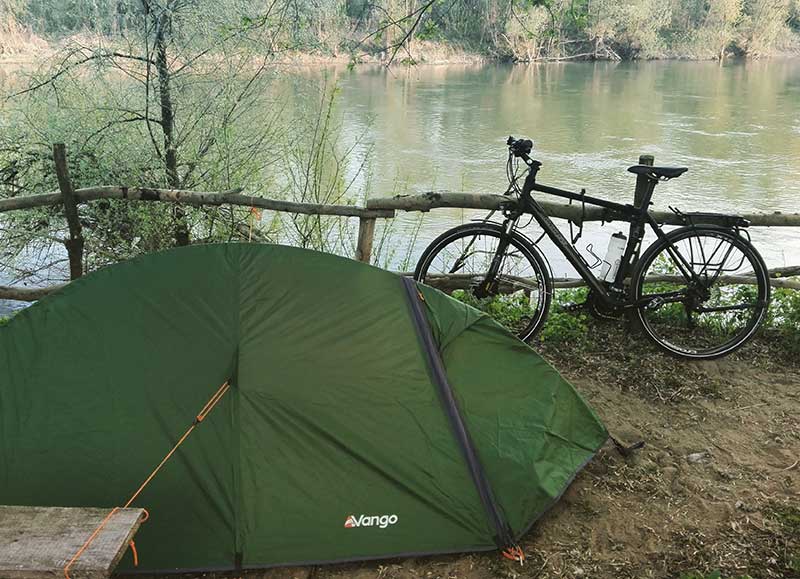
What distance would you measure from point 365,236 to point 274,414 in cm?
162

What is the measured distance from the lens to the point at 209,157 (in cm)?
566

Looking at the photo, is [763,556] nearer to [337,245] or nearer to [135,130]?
[337,245]

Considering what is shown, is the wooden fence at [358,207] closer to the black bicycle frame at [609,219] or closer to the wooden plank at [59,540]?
the black bicycle frame at [609,219]

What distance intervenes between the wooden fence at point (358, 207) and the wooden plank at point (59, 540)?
6.66ft

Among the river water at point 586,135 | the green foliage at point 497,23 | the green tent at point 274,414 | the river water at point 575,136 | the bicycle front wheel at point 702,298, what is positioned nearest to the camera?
the green tent at point 274,414

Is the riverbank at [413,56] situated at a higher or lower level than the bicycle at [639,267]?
higher

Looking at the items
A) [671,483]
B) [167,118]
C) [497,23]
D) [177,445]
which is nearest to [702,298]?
[671,483]

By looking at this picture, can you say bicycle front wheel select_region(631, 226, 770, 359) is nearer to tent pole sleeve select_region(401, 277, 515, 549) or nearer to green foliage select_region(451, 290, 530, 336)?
green foliage select_region(451, 290, 530, 336)

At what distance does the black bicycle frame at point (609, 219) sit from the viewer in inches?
122

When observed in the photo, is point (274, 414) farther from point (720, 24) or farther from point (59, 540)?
point (720, 24)

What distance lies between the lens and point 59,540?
5.37 ft

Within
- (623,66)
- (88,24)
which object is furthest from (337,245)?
(623,66)

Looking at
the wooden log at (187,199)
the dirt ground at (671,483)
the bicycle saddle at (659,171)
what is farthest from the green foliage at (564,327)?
the wooden log at (187,199)

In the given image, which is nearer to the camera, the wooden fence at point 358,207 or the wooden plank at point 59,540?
the wooden plank at point 59,540
